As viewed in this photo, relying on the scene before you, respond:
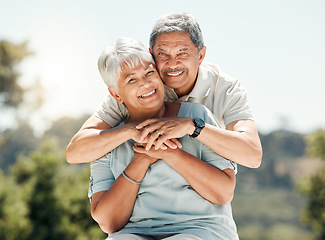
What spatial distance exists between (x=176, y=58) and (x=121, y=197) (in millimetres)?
882

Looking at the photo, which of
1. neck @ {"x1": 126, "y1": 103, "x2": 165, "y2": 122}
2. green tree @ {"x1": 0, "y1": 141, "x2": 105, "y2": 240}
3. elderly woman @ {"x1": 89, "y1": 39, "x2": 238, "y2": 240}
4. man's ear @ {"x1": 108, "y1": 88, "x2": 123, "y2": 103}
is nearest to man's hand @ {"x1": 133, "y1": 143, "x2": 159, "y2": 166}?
elderly woman @ {"x1": 89, "y1": 39, "x2": 238, "y2": 240}

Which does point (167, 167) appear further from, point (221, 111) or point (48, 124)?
point (48, 124)

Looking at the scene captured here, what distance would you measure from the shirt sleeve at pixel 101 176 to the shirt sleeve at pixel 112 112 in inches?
10.1

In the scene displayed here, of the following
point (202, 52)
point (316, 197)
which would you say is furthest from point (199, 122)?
point (316, 197)

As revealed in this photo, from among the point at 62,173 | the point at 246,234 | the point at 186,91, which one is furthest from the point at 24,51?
the point at 186,91

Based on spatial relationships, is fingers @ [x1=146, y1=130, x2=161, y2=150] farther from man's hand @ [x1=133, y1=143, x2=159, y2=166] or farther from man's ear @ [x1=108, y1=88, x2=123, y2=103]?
man's ear @ [x1=108, y1=88, x2=123, y2=103]

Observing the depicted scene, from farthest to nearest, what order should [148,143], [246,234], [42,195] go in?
[246,234] < [42,195] < [148,143]

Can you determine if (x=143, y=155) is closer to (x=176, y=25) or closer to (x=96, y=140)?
(x=96, y=140)

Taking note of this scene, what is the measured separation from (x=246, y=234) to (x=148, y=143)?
2664 cm

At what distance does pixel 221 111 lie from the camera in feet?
8.49

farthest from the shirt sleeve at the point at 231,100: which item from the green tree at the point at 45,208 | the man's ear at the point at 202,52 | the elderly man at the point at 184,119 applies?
the green tree at the point at 45,208

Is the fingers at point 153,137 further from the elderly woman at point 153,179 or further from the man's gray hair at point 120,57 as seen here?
the man's gray hair at point 120,57

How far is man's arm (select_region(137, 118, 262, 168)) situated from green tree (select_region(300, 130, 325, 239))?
66.8 ft

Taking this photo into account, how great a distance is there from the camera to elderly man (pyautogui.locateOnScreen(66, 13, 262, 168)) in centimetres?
204
